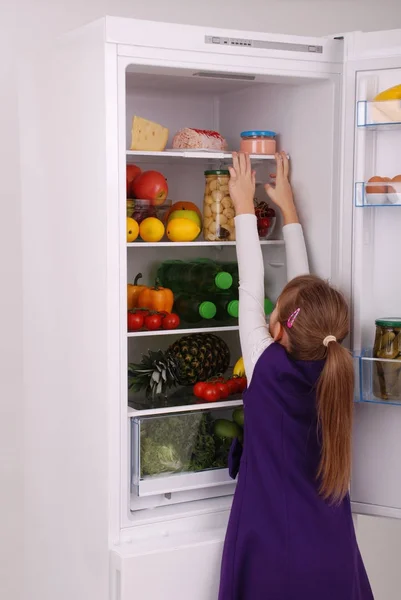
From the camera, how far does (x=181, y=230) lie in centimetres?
267

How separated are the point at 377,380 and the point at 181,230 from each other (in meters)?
0.76

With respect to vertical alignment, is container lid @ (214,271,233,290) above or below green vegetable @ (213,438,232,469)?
above

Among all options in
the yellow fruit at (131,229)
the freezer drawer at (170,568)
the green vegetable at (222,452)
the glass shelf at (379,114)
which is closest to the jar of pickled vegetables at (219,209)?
the yellow fruit at (131,229)

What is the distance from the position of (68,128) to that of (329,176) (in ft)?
2.55

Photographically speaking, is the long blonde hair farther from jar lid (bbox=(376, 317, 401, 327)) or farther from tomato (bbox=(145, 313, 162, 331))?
tomato (bbox=(145, 313, 162, 331))

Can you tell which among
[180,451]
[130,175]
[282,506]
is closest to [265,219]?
[130,175]

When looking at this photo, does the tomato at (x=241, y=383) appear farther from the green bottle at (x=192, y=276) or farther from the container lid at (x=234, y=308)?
the green bottle at (x=192, y=276)

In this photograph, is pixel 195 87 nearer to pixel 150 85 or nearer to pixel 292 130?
pixel 150 85

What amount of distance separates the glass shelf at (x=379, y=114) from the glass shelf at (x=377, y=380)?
2.14 ft

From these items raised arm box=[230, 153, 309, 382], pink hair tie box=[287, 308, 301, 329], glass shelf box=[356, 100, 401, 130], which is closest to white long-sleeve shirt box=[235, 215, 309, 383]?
raised arm box=[230, 153, 309, 382]

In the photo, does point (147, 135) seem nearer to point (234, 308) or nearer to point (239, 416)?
point (234, 308)

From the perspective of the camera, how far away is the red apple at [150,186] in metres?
2.62

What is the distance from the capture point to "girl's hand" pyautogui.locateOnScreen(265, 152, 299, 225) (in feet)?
8.61

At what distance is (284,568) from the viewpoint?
88.6 inches
